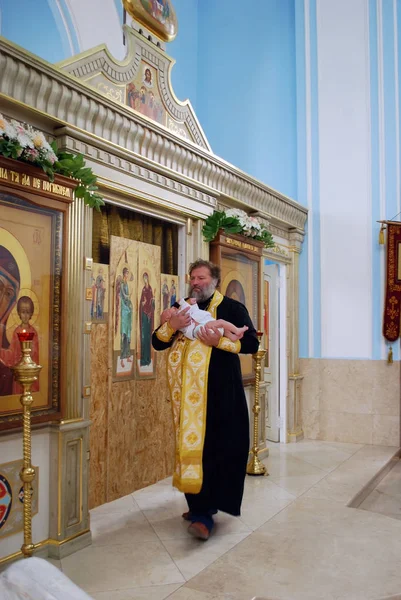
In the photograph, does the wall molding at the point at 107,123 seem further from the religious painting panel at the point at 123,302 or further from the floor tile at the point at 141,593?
the floor tile at the point at 141,593

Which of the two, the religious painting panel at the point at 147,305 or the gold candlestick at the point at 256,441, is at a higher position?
the religious painting panel at the point at 147,305

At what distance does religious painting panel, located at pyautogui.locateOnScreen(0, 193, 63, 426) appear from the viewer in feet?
10.0

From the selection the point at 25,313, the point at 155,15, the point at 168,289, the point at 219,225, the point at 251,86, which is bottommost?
the point at 25,313

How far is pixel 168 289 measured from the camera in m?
4.95

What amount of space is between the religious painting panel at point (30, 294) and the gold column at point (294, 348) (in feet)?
13.9

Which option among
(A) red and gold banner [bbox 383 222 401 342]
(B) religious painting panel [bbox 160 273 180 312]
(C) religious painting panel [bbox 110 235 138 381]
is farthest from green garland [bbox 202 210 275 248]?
(A) red and gold banner [bbox 383 222 401 342]

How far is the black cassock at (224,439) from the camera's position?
11.7ft

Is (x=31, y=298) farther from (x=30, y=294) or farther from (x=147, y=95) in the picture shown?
(x=147, y=95)

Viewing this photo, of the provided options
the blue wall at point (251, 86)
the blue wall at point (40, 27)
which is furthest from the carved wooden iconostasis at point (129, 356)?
the blue wall at point (251, 86)

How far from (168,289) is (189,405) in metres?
1.59

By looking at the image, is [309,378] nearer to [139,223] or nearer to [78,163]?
[139,223]

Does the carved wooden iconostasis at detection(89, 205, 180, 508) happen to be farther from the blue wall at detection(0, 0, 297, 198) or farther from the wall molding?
the blue wall at detection(0, 0, 297, 198)

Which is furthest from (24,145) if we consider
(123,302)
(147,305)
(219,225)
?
(219,225)

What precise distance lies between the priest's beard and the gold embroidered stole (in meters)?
0.28
